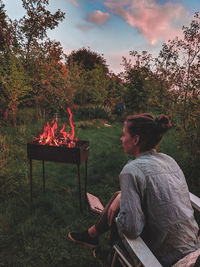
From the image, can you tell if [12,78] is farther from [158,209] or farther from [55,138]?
[158,209]

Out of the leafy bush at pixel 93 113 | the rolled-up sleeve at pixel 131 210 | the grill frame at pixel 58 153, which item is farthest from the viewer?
the leafy bush at pixel 93 113

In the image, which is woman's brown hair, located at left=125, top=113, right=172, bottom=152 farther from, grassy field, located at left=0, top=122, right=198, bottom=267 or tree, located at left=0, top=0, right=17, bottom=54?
tree, located at left=0, top=0, right=17, bottom=54

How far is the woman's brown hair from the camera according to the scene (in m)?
1.69

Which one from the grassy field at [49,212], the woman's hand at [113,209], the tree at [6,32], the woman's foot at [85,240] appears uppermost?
the tree at [6,32]

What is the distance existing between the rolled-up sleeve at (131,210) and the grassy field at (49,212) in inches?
54.9

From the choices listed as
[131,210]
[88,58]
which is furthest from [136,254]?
[88,58]

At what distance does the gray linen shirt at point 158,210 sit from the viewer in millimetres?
1485

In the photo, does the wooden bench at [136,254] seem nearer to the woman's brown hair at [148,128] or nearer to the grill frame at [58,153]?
the woman's brown hair at [148,128]

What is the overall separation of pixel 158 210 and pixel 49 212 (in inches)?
99.9

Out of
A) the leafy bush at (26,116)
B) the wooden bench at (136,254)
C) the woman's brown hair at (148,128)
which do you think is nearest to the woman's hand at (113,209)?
the wooden bench at (136,254)

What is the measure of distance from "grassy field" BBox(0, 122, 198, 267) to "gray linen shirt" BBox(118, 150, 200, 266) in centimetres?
136

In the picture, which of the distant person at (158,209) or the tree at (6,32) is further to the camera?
the tree at (6,32)

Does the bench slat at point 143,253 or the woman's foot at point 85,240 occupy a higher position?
the bench slat at point 143,253

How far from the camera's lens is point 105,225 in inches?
87.7
